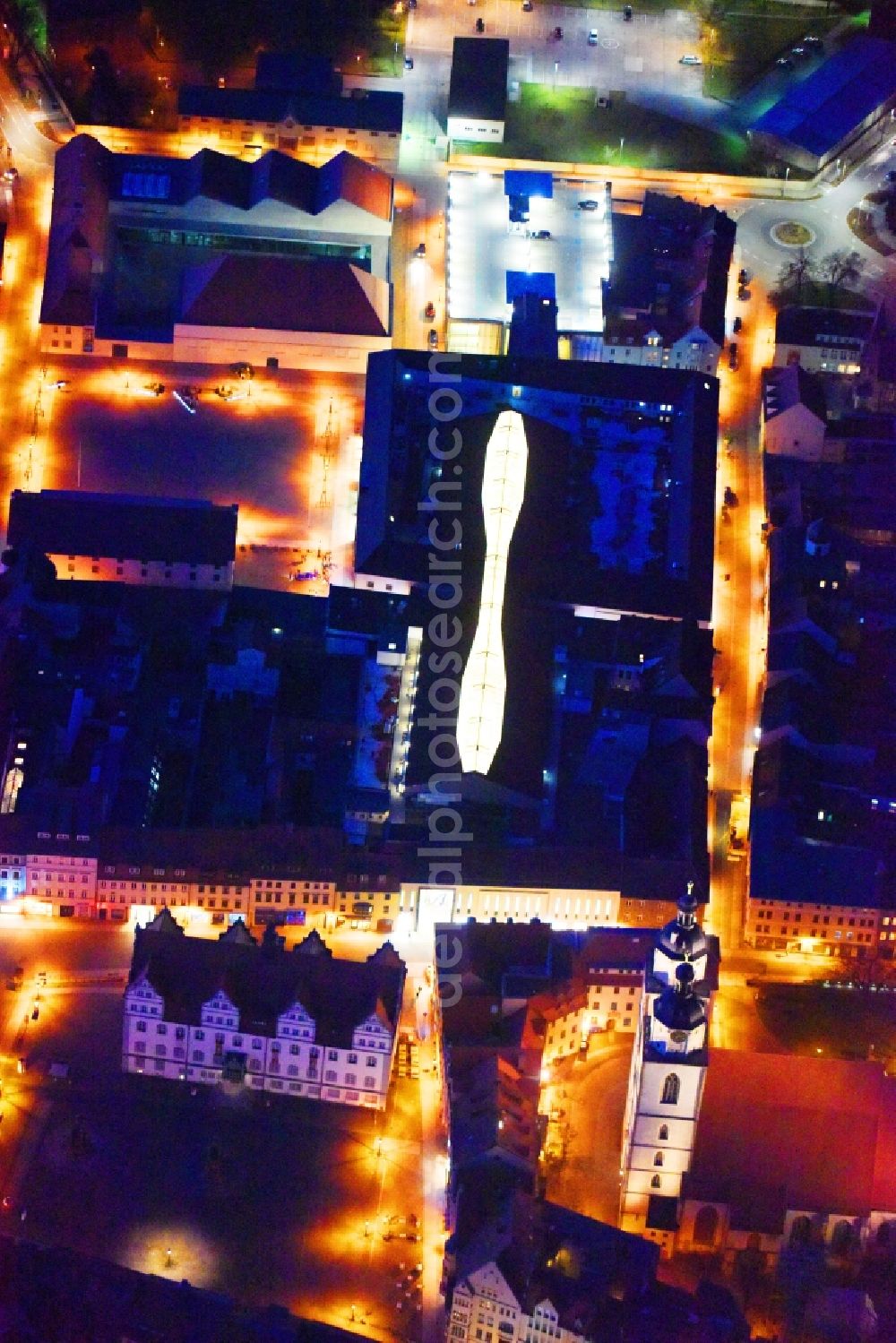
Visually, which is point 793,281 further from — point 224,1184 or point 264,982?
point 224,1184

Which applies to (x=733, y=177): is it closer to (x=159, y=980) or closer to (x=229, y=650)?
(x=229, y=650)

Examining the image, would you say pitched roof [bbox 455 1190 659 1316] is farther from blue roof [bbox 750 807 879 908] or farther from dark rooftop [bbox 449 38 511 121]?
dark rooftop [bbox 449 38 511 121]

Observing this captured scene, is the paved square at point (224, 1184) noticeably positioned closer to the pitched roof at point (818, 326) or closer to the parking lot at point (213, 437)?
the parking lot at point (213, 437)

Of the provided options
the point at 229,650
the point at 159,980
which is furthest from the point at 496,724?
the point at 159,980

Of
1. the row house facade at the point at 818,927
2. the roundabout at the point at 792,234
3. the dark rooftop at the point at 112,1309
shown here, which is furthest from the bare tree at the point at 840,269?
the dark rooftop at the point at 112,1309

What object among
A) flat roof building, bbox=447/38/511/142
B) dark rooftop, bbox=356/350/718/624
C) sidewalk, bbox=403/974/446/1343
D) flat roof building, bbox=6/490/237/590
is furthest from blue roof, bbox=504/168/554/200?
sidewalk, bbox=403/974/446/1343
